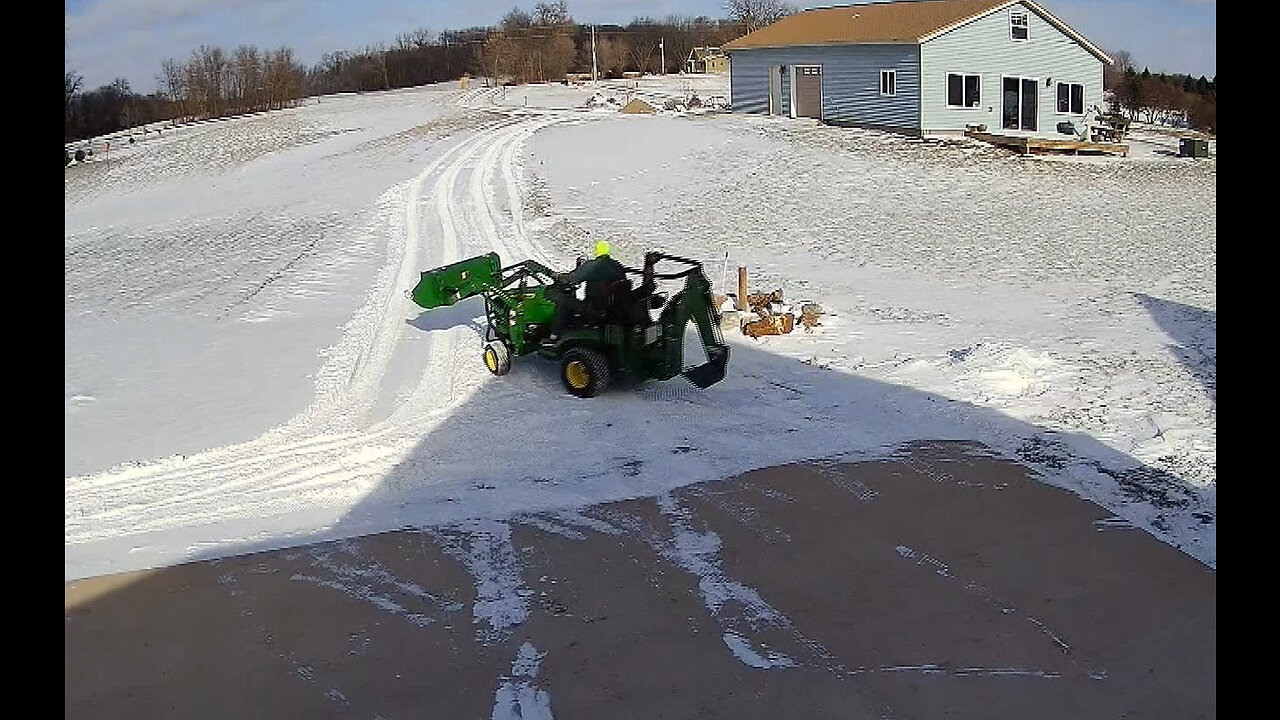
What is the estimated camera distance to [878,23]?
22797 mm

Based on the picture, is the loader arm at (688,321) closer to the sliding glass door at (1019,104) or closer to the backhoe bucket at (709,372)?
the backhoe bucket at (709,372)

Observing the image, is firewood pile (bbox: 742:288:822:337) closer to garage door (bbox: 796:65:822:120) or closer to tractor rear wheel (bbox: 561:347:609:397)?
tractor rear wheel (bbox: 561:347:609:397)

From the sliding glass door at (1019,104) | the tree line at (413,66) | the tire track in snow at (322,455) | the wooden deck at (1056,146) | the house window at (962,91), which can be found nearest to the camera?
the tree line at (413,66)

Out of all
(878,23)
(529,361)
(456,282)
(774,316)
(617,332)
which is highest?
(878,23)

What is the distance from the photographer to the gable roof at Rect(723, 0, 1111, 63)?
1633 centimetres

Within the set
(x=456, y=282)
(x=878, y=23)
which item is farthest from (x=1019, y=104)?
(x=456, y=282)

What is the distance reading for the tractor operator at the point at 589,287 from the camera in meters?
7.45

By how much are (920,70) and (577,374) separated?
16780 millimetres

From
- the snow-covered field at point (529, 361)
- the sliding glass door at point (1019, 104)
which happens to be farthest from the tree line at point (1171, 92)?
the sliding glass door at point (1019, 104)

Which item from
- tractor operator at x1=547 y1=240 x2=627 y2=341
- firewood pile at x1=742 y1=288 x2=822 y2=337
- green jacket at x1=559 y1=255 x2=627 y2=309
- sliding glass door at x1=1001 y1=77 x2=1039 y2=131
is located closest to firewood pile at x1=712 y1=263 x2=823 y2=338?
firewood pile at x1=742 y1=288 x2=822 y2=337

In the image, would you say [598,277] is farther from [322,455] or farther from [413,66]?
[413,66]

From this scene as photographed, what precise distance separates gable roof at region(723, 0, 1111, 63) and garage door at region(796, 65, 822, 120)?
974 millimetres

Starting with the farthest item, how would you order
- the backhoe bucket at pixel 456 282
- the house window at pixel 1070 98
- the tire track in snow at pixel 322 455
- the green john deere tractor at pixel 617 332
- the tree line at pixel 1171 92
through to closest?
the house window at pixel 1070 98 → the backhoe bucket at pixel 456 282 → the green john deere tractor at pixel 617 332 → the tree line at pixel 1171 92 → the tire track in snow at pixel 322 455

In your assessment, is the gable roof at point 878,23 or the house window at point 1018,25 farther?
the gable roof at point 878,23
